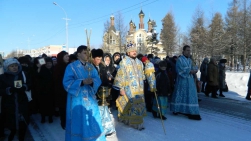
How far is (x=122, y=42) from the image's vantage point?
30.1 m

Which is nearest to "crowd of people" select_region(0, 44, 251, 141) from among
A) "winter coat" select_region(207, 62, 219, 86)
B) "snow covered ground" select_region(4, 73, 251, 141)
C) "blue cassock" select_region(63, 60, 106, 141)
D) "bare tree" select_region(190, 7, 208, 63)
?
"blue cassock" select_region(63, 60, 106, 141)

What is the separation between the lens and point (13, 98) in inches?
168

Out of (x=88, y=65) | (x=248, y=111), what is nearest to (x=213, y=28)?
(x=248, y=111)

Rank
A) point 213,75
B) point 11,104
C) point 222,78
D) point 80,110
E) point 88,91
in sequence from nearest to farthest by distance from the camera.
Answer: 1. point 80,110
2. point 88,91
3. point 11,104
4. point 213,75
5. point 222,78

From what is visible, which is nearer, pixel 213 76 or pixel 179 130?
pixel 179 130

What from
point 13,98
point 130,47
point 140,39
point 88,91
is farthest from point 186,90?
point 140,39

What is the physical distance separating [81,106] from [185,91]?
12.0 ft

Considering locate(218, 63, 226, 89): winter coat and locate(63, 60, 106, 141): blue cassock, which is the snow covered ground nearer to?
locate(63, 60, 106, 141): blue cassock

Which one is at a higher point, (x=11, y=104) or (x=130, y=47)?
(x=130, y=47)

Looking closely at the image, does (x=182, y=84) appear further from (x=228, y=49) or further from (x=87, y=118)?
(x=228, y=49)

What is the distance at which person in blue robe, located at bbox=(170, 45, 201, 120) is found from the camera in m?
6.16

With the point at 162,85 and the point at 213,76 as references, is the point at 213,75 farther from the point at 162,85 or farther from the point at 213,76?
the point at 162,85

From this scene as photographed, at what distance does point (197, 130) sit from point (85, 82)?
3.16m

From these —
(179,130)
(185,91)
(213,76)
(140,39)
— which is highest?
(140,39)
